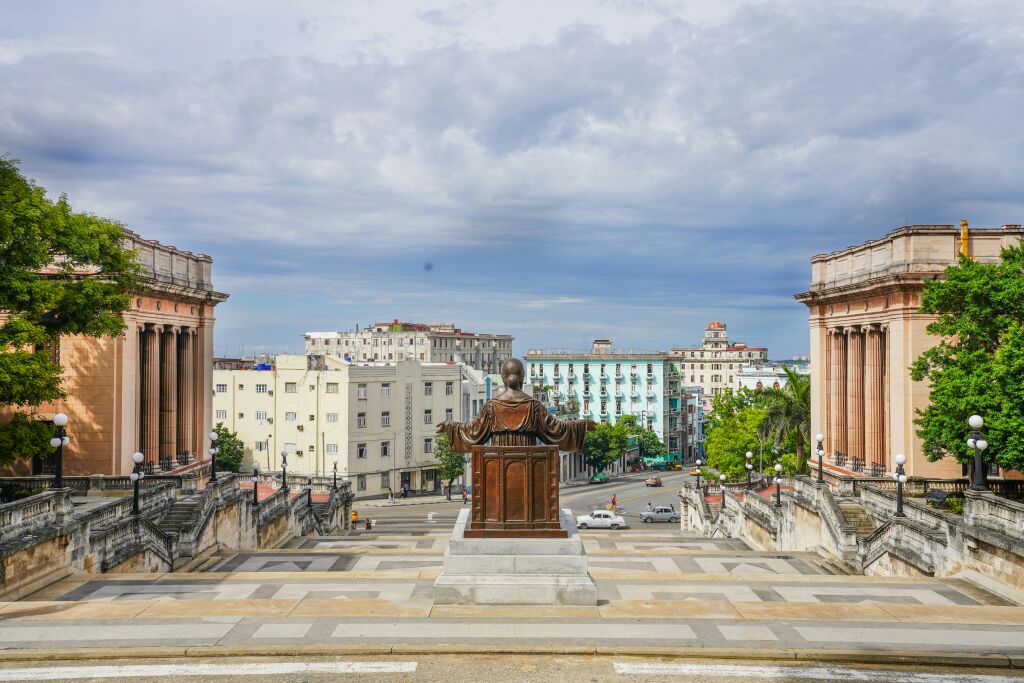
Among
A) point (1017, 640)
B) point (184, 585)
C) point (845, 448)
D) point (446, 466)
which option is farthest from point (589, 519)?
point (1017, 640)

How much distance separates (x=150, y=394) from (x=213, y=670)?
3223 centimetres

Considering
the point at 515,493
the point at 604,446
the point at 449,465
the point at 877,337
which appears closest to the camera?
the point at 515,493

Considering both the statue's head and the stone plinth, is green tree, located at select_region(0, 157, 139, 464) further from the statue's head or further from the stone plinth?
the stone plinth

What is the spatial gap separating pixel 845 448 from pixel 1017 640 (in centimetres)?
3496

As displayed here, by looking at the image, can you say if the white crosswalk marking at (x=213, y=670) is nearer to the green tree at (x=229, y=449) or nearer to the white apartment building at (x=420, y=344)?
the green tree at (x=229, y=449)

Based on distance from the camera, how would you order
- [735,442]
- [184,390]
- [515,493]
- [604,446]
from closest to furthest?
[515,493] → [184,390] → [735,442] → [604,446]

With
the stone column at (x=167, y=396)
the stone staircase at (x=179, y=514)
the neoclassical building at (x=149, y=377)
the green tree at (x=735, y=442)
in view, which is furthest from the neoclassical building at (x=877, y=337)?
the stone column at (x=167, y=396)

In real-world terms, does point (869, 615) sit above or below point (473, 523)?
below

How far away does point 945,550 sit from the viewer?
79.2ft

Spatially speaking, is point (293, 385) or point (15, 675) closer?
point (15, 675)

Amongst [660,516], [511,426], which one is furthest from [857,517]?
[660,516]

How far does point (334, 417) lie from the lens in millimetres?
76500

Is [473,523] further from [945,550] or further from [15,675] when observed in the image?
[945,550]

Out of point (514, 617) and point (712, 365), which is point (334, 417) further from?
point (712, 365)
